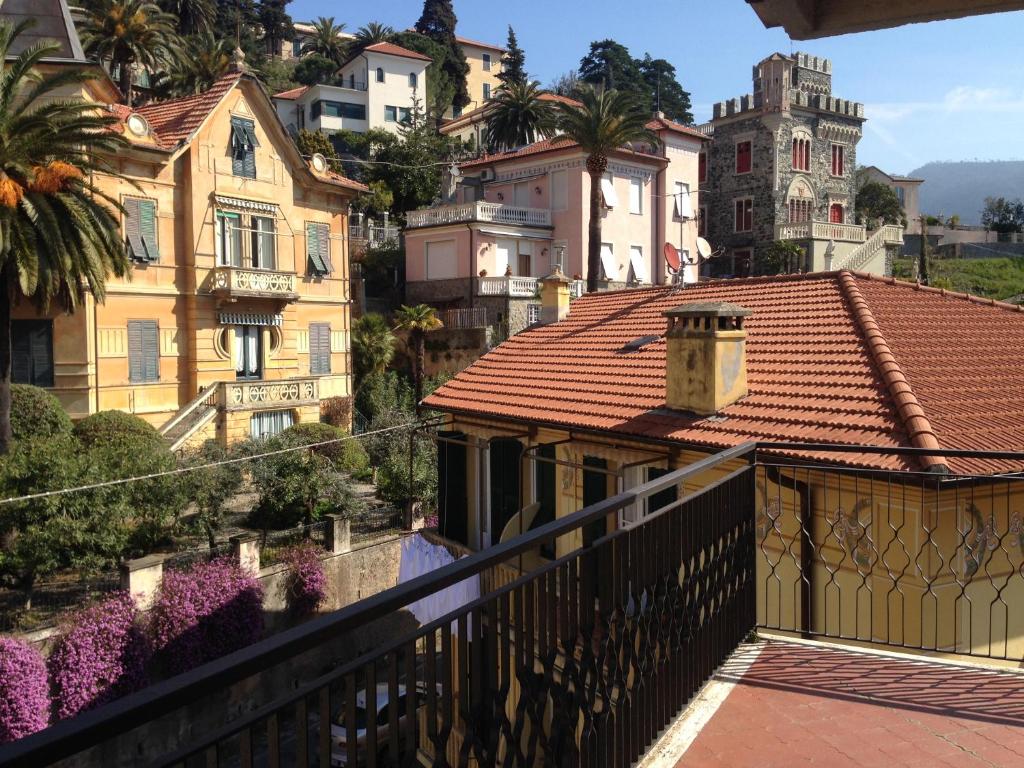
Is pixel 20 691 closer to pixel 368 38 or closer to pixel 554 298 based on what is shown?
pixel 554 298

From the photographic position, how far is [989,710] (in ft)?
16.1

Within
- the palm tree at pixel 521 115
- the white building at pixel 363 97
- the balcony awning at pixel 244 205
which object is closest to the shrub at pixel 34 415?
the balcony awning at pixel 244 205

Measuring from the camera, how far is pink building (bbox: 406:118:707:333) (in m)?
40.3

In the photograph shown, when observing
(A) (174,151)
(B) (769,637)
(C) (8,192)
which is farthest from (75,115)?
(B) (769,637)

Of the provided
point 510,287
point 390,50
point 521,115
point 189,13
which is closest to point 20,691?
point 510,287

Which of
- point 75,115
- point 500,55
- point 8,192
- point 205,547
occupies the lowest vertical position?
point 205,547

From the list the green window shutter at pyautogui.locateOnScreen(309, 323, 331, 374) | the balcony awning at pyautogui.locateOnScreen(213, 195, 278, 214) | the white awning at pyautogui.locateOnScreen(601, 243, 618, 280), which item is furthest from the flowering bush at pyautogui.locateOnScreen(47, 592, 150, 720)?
the white awning at pyautogui.locateOnScreen(601, 243, 618, 280)

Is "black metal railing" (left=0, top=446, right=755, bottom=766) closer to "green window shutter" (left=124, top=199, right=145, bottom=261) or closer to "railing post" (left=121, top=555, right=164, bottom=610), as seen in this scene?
"railing post" (left=121, top=555, right=164, bottom=610)

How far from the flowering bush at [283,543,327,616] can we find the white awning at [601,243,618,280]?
26.5 meters

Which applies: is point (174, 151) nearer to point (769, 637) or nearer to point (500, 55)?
point (769, 637)

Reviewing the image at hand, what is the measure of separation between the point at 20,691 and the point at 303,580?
679 cm

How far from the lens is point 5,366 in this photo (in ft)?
68.3

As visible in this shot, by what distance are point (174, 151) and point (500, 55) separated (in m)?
68.5

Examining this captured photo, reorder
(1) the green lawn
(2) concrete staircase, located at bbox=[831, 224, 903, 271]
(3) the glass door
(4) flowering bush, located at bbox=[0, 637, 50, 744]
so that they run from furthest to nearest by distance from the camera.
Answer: (1) the green lawn, (2) concrete staircase, located at bbox=[831, 224, 903, 271], (3) the glass door, (4) flowering bush, located at bbox=[0, 637, 50, 744]
